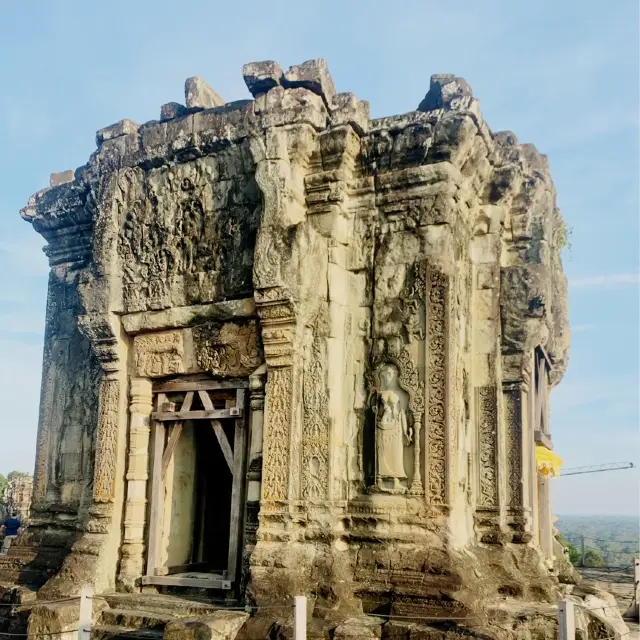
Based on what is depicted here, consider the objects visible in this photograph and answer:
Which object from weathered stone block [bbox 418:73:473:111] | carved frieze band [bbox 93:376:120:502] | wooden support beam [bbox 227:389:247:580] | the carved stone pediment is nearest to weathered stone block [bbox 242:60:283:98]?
weathered stone block [bbox 418:73:473:111]

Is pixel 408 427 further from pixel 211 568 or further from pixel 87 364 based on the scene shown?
pixel 87 364

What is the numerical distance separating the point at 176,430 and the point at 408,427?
270cm

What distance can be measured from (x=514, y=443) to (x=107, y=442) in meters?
4.63

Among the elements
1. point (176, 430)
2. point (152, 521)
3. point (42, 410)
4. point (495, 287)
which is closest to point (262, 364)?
point (176, 430)

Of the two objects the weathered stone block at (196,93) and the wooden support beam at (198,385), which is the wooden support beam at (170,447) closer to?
the wooden support beam at (198,385)

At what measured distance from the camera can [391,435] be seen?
772 cm

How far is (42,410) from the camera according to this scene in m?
10.2

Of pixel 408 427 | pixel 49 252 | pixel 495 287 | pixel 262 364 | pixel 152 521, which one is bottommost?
pixel 152 521

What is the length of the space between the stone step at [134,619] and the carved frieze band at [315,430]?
1.73 meters

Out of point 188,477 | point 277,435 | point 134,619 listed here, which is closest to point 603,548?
point 188,477

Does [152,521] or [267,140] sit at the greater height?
[267,140]

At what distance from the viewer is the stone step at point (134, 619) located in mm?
7328

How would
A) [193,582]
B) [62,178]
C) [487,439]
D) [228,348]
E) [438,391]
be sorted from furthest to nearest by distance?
[62,178], [487,439], [228,348], [193,582], [438,391]

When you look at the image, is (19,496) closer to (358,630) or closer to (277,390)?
(277,390)
